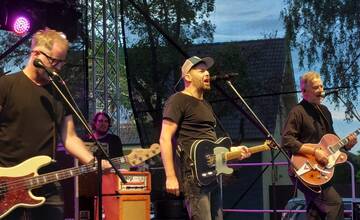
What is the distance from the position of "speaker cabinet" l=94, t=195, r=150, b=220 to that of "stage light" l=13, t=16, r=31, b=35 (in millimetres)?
2684

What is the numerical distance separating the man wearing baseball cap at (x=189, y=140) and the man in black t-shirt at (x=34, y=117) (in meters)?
1.08

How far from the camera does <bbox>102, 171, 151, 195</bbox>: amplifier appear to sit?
665 centimetres

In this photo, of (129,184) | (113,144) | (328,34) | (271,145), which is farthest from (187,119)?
(328,34)

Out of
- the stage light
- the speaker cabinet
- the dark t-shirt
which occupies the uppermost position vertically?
the stage light

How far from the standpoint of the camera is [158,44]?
51.7 feet

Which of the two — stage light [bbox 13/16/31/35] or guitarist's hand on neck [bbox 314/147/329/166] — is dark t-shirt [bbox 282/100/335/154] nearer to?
guitarist's hand on neck [bbox 314/147/329/166]

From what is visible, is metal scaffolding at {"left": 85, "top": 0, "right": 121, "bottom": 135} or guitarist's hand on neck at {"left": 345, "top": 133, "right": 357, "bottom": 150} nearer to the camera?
guitarist's hand on neck at {"left": 345, "top": 133, "right": 357, "bottom": 150}

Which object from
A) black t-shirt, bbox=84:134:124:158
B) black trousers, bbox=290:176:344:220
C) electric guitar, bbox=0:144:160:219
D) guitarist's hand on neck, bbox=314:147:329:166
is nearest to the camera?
electric guitar, bbox=0:144:160:219

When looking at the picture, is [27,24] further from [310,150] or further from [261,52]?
[261,52]

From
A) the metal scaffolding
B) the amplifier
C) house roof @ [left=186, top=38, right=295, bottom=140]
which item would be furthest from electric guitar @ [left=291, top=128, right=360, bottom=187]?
house roof @ [left=186, top=38, right=295, bottom=140]

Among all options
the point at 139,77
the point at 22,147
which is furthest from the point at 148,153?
the point at 139,77

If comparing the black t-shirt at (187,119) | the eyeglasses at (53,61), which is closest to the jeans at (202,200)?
the black t-shirt at (187,119)

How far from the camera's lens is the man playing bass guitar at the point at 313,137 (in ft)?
17.6

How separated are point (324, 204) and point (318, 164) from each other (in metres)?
0.38
